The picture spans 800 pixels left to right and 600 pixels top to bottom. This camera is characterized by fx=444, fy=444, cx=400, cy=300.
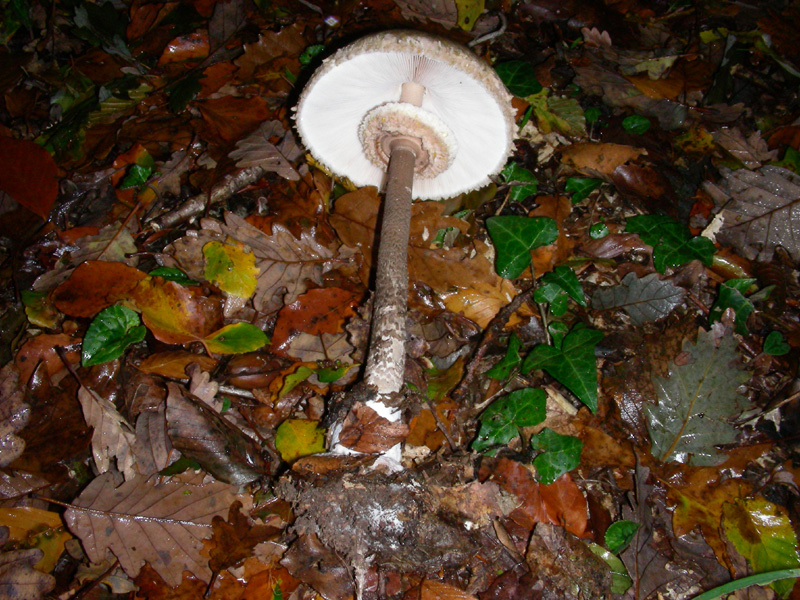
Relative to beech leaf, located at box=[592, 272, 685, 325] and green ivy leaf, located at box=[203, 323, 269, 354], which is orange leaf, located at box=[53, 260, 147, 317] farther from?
beech leaf, located at box=[592, 272, 685, 325]

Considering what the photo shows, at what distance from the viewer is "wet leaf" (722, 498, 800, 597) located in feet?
7.44

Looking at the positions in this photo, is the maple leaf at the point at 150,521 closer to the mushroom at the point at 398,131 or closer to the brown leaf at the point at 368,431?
the brown leaf at the point at 368,431

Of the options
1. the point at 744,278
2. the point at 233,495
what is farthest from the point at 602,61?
the point at 233,495

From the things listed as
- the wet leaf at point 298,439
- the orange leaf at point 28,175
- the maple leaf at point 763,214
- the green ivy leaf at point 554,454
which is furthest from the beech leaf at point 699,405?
the orange leaf at point 28,175

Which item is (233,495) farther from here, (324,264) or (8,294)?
(8,294)

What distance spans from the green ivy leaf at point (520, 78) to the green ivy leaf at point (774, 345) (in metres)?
2.45

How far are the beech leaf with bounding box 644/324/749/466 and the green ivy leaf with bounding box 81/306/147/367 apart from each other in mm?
3014

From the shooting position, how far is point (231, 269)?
278 centimetres

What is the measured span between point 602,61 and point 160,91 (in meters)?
3.96

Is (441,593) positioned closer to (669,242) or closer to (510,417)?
(510,417)

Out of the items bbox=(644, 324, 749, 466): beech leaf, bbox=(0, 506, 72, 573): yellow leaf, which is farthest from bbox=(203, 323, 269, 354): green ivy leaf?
bbox=(644, 324, 749, 466): beech leaf

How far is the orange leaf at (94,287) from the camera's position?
263 centimetres

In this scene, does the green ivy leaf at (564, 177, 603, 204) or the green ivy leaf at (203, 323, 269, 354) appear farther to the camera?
the green ivy leaf at (564, 177, 603, 204)

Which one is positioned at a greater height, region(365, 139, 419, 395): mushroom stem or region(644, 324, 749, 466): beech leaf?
region(365, 139, 419, 395): mushroom stem
